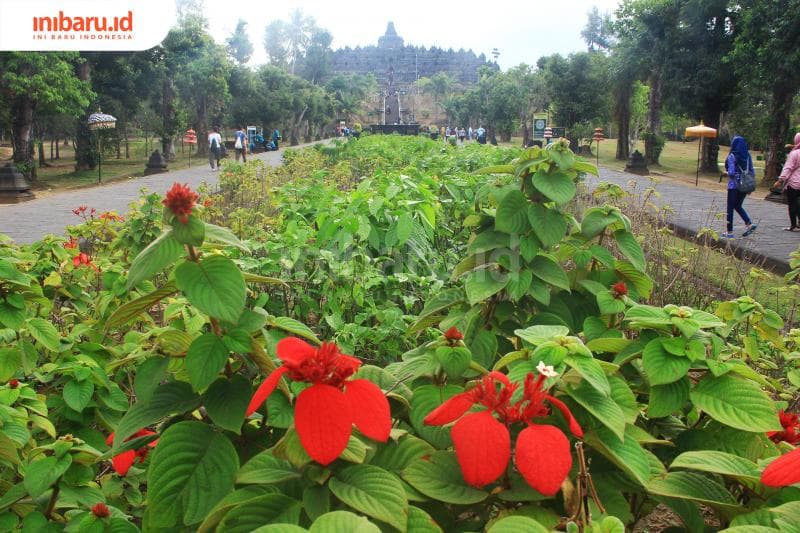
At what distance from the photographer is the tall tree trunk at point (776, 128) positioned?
16234mm

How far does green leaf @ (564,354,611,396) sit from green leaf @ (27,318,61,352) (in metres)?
1.45

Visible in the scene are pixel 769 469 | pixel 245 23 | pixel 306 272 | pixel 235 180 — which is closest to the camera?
pixel 769 469

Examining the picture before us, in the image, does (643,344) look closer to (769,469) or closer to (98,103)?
(769,469)

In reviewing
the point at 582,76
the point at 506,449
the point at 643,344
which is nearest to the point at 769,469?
the point at 506,449

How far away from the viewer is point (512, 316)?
1.49 metres

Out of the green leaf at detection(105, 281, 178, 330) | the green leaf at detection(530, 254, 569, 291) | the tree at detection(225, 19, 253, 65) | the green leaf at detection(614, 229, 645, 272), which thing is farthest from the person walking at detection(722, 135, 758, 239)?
the tree at detection(225, 19, 253, 65)

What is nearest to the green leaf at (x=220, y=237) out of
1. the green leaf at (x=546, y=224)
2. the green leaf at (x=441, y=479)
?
the green leaf at (x=441, y=479)

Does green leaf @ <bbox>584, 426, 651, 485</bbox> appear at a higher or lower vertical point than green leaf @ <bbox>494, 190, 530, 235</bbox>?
lower

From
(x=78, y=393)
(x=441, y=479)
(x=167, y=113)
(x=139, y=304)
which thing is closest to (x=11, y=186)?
(x=78, y=393)

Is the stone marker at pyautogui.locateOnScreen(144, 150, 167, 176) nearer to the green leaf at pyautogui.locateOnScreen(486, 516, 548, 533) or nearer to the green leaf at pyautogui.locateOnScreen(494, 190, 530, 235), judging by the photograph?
the green leaf at pyautogui.locateOnScreen(494, 190, 530, 235)

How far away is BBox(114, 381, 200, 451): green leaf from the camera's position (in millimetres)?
814

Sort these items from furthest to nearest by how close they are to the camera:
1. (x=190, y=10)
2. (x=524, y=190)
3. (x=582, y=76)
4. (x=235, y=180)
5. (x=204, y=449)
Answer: (x=190, y=10) < (x=582, y=76) < (x=235, y=180) < (x=524, y=190) < (x=204, y=449)

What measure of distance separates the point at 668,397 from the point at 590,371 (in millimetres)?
225

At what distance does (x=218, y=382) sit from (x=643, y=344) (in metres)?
0.64
